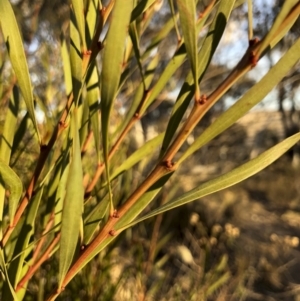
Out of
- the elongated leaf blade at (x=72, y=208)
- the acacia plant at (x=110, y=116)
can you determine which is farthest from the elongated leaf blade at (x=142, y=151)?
the elongated leaf blade at (x=72, y=208)

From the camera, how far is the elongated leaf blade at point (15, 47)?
0.95ft

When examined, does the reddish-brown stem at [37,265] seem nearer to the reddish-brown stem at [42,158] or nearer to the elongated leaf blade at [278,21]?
the reddish-brown stem at [42,158]

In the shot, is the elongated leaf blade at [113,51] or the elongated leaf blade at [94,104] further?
the elongated leaf blade at [94,104]

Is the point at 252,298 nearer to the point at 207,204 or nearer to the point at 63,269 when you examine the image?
the point at 207,204

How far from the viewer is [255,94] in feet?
0.91

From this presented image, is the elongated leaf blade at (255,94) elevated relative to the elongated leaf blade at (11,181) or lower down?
lower down

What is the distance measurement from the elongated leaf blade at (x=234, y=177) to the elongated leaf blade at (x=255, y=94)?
1.0 inches

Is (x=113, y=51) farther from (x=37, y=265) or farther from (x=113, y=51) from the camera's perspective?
(x=37, y=265)

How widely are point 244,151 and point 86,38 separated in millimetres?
5164

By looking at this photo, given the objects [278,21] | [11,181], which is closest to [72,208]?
[11,181]

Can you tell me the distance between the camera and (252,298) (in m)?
2.78

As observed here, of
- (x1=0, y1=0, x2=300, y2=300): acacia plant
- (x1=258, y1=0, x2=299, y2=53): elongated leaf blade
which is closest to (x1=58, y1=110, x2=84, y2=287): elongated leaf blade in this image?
(x1=0, y1=0, x2=300, y2=300): acacia plant

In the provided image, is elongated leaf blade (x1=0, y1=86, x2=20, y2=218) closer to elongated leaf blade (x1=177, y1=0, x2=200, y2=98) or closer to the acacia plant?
the acacia plant

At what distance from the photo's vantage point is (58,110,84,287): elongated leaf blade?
0.84 feet
